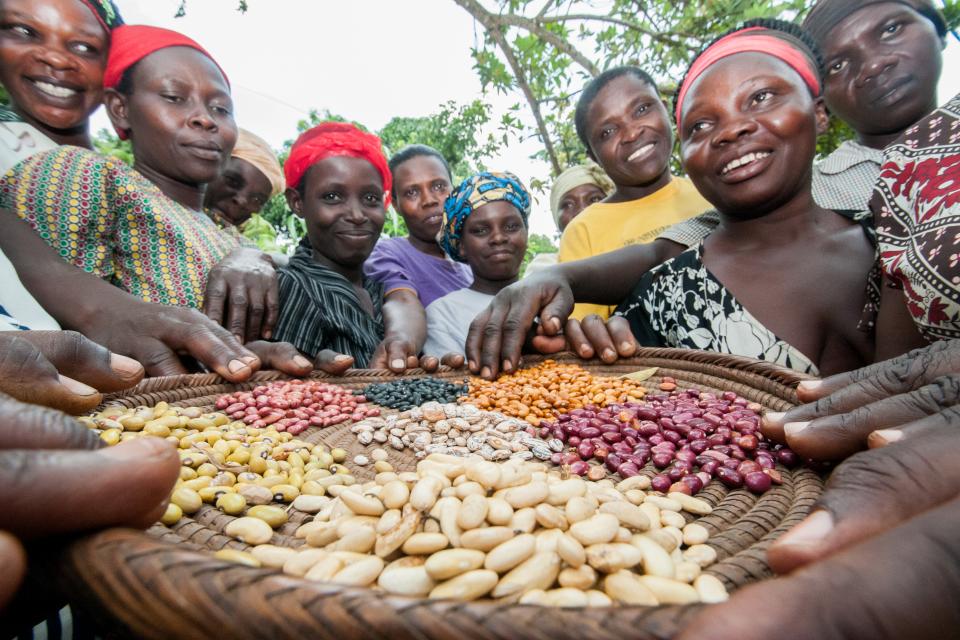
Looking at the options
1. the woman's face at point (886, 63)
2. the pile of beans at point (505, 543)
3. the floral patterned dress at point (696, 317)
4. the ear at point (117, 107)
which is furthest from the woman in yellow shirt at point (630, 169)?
the ear at point (117, 107)

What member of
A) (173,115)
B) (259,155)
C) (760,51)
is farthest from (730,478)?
(259,155)

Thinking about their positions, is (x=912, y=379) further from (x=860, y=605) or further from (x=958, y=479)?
(x=860, y=605)

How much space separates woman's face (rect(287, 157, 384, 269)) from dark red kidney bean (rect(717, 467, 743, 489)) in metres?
2.21

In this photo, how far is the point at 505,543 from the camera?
0.72 m

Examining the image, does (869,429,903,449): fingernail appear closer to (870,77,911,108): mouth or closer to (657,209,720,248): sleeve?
(657,209,720,248): sleeve

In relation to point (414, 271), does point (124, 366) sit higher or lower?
lower

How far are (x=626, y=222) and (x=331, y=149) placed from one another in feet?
5.73

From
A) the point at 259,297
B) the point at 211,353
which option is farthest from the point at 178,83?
the point at 211,353

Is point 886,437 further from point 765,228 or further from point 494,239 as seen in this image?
point 494,239

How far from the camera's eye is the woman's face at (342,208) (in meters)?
2.76

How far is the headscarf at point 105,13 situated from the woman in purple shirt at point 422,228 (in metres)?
1.71

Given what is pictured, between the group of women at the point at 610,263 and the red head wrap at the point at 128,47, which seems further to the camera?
the red head wrap at the point at 128,47

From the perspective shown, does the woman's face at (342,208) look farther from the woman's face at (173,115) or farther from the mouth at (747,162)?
the mouth at (747,162)

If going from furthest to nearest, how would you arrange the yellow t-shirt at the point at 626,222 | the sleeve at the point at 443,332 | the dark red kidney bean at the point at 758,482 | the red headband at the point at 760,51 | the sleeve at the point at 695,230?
1. the yellow t-shirt at the point at 626,222
2. the sleeve at the point at 443,332
3. the sleeve at the point at 695,230
4. the red headband at the point at 760,51
5. the dark red kidney bean at the point at 758,482
